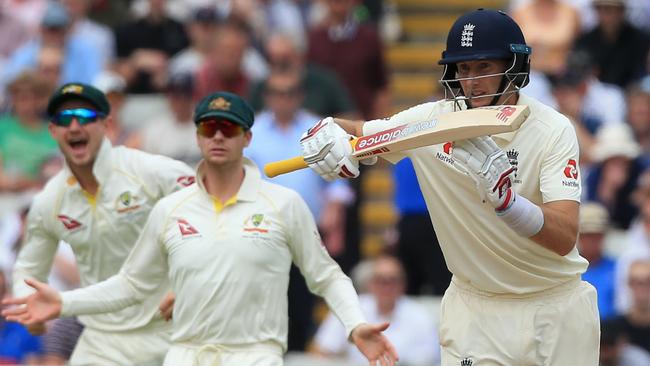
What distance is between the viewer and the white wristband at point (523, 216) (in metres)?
5.73

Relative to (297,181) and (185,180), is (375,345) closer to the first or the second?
(185,180)

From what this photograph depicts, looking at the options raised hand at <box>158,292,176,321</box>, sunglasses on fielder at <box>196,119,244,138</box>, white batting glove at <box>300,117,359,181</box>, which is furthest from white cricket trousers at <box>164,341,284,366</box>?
white batting glove at <box>300,117,359,181</box>

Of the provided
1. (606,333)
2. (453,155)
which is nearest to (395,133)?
(453,155)

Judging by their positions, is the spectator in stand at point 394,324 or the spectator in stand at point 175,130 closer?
the spectator in stand at point 394,324

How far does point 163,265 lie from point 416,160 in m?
1.61

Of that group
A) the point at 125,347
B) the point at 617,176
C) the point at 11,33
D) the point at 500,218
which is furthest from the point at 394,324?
the point at 11,33

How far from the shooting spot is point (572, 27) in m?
12.5

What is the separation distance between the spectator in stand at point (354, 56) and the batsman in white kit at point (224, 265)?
17.2ft

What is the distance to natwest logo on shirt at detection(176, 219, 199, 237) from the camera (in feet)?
23.5

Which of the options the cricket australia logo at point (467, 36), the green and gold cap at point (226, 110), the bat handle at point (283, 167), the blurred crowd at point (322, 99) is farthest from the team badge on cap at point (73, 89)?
the blurred crowd at point (322, 99)

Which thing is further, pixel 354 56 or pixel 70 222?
pixel 354 56

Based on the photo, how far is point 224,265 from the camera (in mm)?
→ 7066

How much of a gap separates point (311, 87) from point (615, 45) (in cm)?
264

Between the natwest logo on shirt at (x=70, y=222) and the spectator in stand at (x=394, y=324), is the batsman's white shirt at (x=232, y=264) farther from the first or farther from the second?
the spectator in stand at (x=394, y=324)
